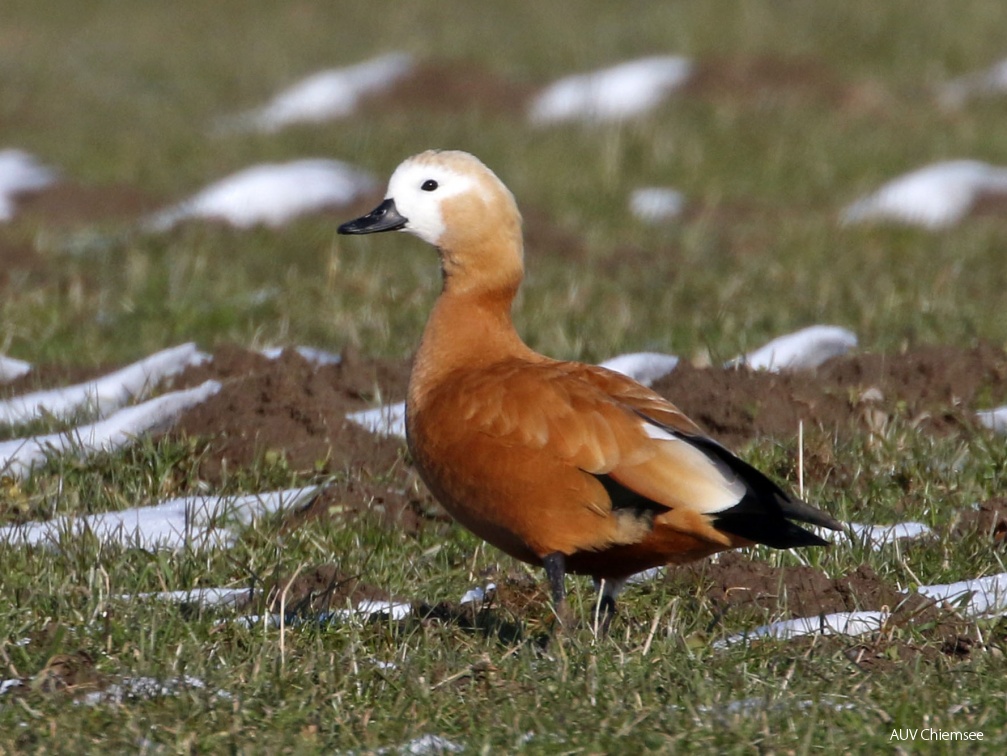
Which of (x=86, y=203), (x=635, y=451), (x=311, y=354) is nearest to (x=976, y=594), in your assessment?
(x=635, y=451)

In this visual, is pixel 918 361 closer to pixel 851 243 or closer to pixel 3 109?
pixel 851 243

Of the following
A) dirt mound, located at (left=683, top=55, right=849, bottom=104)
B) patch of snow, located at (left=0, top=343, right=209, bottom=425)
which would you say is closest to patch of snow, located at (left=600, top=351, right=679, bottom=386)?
patch of snow, located at (left=0, top=343, right=209, bottom=425)

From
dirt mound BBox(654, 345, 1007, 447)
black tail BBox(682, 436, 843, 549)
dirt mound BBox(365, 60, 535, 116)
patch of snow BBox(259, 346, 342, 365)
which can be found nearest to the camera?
black tail BBox(682, 436, 843, 549)

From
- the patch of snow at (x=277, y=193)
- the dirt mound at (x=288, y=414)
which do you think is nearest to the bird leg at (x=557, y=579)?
the dirt mound at (x=288, y=414)

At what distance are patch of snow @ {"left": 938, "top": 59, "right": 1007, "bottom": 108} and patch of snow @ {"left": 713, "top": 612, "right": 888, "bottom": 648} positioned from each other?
11.5 m

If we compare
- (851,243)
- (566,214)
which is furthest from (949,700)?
(566,214)

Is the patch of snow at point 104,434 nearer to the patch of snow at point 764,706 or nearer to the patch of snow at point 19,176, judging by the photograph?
the patch of snow at point 764,706

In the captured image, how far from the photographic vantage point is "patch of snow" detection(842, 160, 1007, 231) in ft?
37.8

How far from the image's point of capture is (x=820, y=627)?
170 inches

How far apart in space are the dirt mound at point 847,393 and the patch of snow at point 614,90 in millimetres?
8376

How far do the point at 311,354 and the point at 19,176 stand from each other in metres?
6.84

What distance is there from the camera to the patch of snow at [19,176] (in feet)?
42.2

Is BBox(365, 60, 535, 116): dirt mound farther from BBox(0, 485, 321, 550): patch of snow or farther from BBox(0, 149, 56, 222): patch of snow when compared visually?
BBox(0, 485, 321, 550): patch of snow

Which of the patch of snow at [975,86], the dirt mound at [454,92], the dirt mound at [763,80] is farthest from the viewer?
the dirt mound at [454,92]
